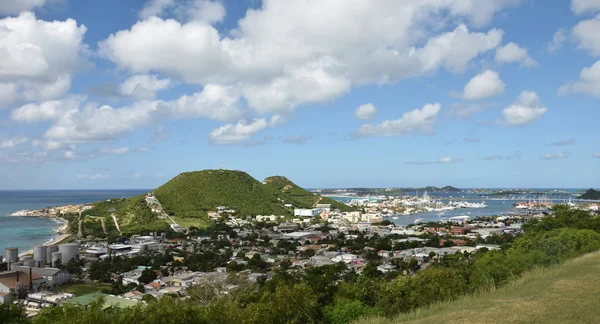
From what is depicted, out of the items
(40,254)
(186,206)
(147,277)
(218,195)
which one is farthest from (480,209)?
(40,254)

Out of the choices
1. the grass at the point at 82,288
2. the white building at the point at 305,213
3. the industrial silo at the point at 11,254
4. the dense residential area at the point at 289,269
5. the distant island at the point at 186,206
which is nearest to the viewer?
the dense residential area at the point at 289,269

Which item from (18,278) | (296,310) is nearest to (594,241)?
Answer: (296,310)

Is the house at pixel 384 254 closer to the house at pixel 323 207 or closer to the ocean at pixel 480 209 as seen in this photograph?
the ocean at pixel 480 209

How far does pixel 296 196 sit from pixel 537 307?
7348 cm

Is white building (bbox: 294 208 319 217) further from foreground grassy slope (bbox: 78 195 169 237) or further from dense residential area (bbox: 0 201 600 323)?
foreground grassy slope (bbox: 78 195 169 237)

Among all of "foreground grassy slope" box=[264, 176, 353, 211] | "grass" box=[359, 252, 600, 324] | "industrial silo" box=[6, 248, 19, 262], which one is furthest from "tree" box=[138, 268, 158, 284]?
"foreground grassy slope" box=[264, 176, 353, 211]

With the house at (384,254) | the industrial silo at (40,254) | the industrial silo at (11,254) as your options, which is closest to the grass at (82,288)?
the industrial silo at (11,254)

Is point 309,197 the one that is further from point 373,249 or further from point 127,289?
point 127,289

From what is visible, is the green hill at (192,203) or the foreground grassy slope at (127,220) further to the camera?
the green hill at (192,203)

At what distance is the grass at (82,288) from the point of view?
2044 cm

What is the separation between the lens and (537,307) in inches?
214

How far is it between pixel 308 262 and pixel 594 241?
15.4 m

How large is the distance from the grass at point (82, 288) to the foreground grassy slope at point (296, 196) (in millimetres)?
47317

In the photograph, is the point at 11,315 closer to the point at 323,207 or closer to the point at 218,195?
the point at 218,195
